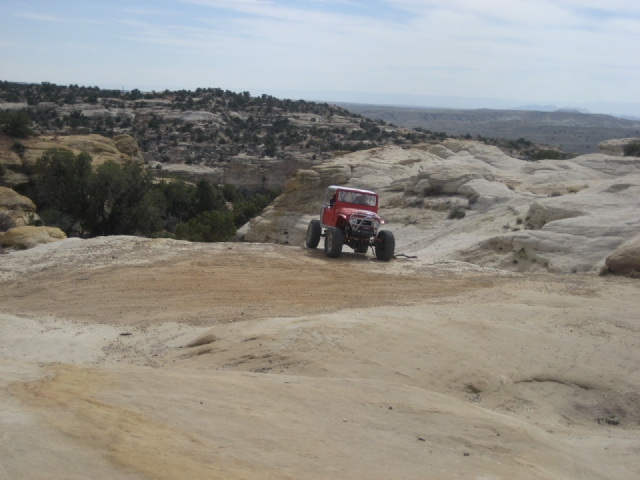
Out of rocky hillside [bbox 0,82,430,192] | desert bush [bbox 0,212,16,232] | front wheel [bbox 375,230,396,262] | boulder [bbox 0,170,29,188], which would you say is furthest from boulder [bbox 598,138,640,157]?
boulder [bbox 0,170,29,188]

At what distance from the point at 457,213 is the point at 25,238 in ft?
54.4

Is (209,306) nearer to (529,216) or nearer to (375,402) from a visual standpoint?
(375,402)

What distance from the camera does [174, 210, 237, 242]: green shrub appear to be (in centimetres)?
3058

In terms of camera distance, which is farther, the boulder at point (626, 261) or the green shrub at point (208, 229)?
the green shrub at point (208, 229)

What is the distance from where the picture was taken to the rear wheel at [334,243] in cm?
1802

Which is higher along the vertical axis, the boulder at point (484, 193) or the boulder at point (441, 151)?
the boulder at point (441, 151)

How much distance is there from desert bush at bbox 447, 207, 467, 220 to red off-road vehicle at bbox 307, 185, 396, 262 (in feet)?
23.4

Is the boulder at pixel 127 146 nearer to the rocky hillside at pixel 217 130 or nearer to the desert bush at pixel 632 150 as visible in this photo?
the rocky hillside at pixel 217 130

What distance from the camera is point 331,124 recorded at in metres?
82.4

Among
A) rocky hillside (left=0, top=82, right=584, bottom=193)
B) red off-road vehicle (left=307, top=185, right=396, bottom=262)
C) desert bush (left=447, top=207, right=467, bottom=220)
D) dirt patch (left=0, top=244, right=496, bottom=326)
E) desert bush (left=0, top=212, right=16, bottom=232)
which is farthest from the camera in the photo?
rocky hillside (left=0, top=82, right=584, bottom=193)

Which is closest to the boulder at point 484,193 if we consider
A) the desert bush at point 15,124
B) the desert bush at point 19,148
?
the desert bush at point 19,148

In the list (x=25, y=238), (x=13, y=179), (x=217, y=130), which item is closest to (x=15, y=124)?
(x=13, y=179)

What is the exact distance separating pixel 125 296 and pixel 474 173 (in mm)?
20158

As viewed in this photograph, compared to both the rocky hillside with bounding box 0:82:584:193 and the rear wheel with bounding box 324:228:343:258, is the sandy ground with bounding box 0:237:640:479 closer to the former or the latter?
the rear wheel with bounding box 324:228:343:258
